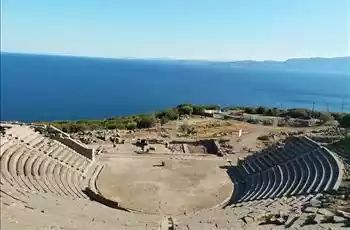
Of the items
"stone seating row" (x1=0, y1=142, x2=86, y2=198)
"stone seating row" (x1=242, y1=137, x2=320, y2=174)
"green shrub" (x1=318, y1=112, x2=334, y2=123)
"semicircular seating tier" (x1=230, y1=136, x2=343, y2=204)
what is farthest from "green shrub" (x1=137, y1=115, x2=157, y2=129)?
"green shrub" (x1=318, y1=112, x2=334, y2=123)

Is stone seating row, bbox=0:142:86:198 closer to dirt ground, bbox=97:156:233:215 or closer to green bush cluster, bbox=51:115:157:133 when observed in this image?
dirt ground, bbox=97:156:233:215

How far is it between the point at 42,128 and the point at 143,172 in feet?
29.7

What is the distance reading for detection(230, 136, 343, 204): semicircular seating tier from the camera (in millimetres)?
22047

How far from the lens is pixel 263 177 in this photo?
26.2 meters

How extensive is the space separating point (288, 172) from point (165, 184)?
7.69m

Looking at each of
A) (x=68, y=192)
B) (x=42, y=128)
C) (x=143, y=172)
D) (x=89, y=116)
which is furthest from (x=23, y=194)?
(x=89, y=116)

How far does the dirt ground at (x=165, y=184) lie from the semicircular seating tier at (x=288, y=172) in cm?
130

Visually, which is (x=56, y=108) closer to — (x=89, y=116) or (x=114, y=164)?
(x=89, y=116)

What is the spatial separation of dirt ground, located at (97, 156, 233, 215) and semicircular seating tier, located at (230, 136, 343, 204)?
1302 mm

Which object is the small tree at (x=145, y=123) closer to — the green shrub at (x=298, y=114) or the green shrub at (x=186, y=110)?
the green shrub at (x=186, y=110)

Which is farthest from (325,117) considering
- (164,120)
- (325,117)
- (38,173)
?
(38,173)

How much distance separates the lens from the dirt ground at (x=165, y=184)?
22.0m

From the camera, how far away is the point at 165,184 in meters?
25.2

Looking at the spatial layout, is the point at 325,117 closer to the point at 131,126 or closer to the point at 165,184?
the point at 131,126
